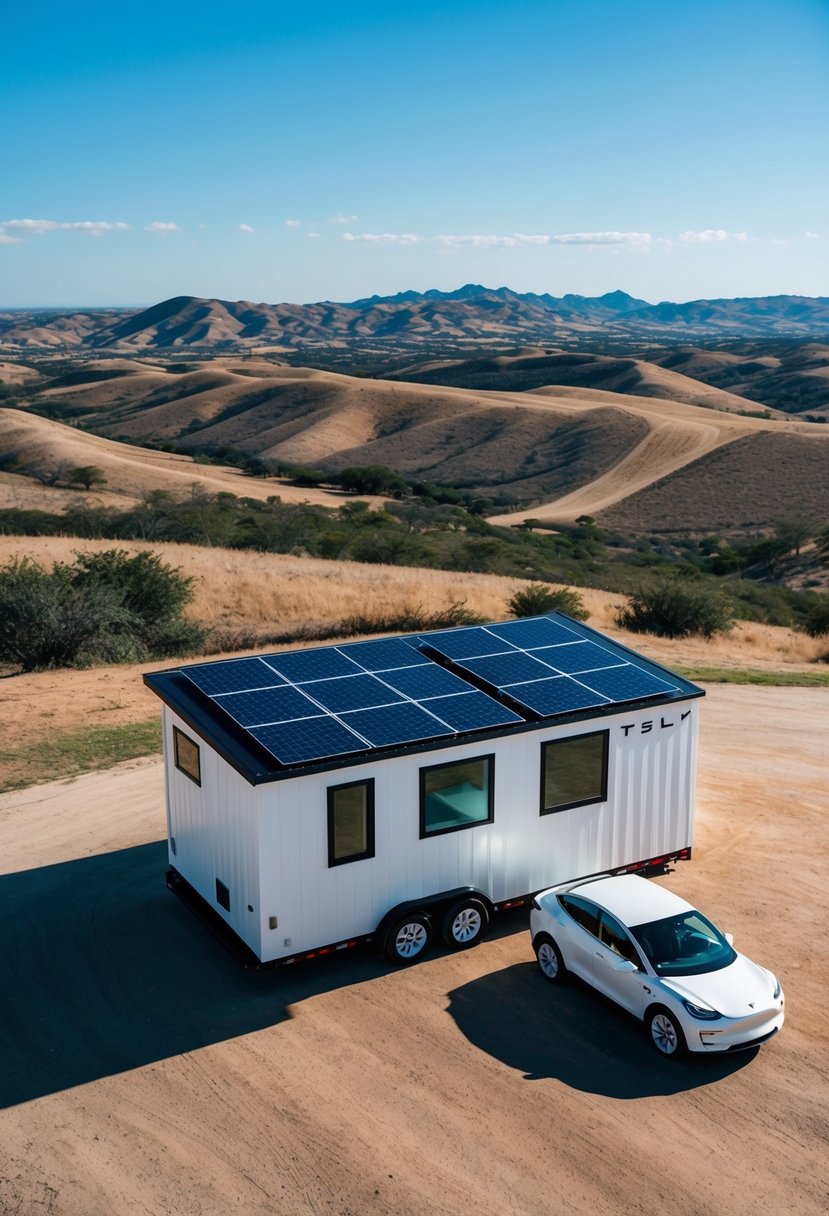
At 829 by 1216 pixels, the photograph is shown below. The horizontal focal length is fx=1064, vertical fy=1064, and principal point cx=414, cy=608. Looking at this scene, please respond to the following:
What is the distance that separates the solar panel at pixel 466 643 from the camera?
14.1 m

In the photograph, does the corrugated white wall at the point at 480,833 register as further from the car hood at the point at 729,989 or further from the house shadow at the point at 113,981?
the car hood at the point at 729,989

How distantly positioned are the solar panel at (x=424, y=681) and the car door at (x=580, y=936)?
9.40 feet

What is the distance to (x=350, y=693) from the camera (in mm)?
12461

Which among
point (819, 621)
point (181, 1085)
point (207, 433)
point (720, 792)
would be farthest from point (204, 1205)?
point (207, 433)

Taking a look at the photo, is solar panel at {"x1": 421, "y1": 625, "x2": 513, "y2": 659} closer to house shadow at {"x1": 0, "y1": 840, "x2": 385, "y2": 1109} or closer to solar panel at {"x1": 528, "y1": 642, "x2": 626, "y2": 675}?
solar panel at {"x1": 528, "y1": 642, "x2": 626, "y2": 675}

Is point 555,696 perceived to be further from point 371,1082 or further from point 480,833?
point 371,1082

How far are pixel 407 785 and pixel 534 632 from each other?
4.51m

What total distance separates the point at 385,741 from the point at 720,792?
8.14 meters

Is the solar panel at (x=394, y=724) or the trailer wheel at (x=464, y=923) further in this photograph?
the trailer wheel at (x=464, y=923)

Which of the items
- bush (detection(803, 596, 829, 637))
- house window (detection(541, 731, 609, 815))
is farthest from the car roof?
bush (detection(803, 596, 829, 637))

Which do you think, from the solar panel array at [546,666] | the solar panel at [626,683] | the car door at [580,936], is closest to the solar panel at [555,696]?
the solar panel array at [546,666]

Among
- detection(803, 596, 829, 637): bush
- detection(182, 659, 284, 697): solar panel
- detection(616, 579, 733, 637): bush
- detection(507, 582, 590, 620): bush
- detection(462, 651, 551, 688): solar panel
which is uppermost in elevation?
detection(182, 659, 284, 697): solar panel

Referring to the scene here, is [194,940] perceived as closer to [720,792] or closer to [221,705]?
[221,705]

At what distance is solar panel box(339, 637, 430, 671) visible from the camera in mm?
13516
